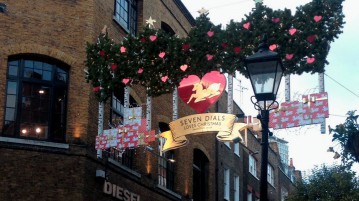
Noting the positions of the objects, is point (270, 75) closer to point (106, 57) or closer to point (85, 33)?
point (106, 57)


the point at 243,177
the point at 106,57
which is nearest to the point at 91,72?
the point at 106,57

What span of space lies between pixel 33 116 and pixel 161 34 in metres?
6.03

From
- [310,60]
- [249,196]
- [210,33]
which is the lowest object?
[310,60]

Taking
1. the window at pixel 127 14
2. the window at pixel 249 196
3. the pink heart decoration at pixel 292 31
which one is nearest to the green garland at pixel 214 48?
the pink heart decoration at pixel 292 31

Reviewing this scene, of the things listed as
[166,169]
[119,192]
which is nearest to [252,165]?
[166,169]

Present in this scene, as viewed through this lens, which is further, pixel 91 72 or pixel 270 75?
pixel 91 72

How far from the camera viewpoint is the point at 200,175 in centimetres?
2945

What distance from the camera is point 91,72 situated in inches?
624

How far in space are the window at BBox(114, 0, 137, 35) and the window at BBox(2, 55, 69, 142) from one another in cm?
342

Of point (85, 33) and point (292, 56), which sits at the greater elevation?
point (85, 33)

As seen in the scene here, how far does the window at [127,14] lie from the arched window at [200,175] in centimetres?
752

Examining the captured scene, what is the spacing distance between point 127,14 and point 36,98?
5.57m

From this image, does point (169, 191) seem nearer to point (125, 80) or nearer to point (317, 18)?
point (125, 80)

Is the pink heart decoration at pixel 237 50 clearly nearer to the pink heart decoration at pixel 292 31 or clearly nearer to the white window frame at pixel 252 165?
the pink heart decoration at pixel 292 31
